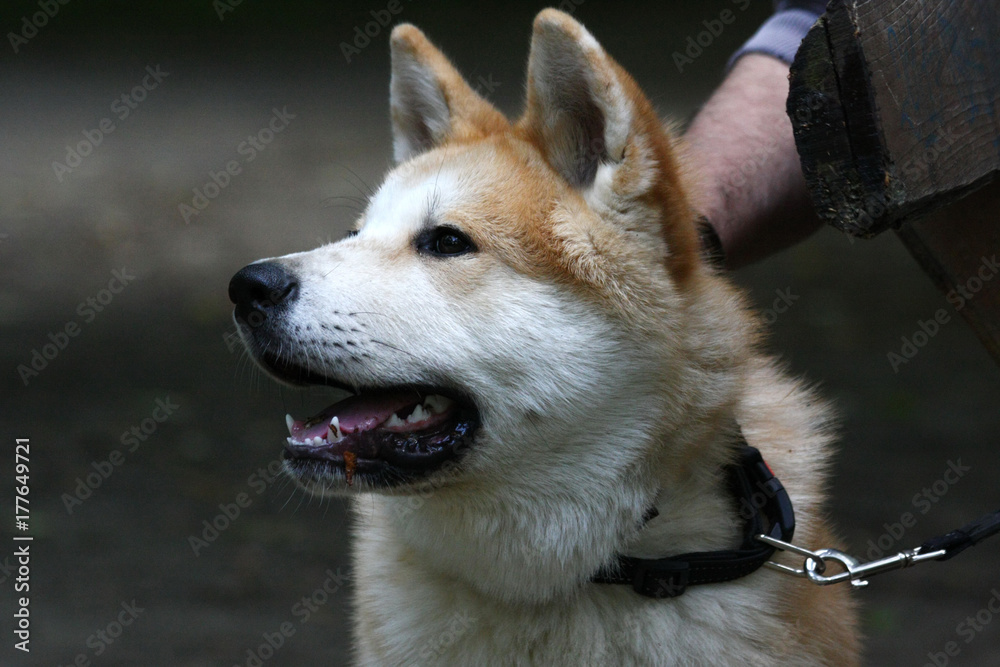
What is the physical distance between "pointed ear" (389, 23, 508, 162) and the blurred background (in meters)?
0.33

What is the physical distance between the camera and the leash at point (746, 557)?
2541 mm

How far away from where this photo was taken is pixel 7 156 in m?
11.2

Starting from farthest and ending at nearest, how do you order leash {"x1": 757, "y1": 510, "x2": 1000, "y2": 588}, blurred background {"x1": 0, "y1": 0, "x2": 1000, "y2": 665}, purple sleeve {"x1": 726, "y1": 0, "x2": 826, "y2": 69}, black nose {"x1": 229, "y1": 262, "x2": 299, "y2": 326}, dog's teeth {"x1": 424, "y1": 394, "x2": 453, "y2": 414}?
blurred background {"x1": 0, "y1": 0, "x2": 1000, "y2": 665}
purple sleeve {"x1": 726, "y1": 0, "x2": 826, "y2": 69}
dog's teeth {"x1": 424, "y1": 394, "x2": 453, "y2": 414}
black nose {"x1": 229, "y1": 262, "x2": 299, "y2": 326}
leash {"x1": 757, "y1": 510, "x2": 1000, "y2": 588}

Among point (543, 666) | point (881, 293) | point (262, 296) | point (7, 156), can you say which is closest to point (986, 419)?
point (881, 293)

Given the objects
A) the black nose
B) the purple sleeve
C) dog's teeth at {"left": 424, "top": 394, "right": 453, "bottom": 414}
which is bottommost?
the purple sleeve

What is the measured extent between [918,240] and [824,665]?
4.01 feet

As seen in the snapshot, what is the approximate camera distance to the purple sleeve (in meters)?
3.71

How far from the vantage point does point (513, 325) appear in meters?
2.53

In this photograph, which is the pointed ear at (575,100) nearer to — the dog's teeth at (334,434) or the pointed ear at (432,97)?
the pointed ear at (432,97)

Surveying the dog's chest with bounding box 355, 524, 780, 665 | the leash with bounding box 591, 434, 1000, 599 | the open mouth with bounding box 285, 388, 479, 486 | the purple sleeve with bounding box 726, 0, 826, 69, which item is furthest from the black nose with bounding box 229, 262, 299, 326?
the purple sleeve with bounding box 726, 0, 826, 69

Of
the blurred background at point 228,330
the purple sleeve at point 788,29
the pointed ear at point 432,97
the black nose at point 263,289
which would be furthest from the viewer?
the blurred background at point 228,330

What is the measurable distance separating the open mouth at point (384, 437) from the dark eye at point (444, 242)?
1.32ft

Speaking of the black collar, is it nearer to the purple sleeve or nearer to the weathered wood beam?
the weathered wood beam

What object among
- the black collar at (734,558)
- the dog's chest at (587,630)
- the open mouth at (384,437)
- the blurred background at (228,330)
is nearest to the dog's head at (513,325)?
the open mouth at (384,437)
